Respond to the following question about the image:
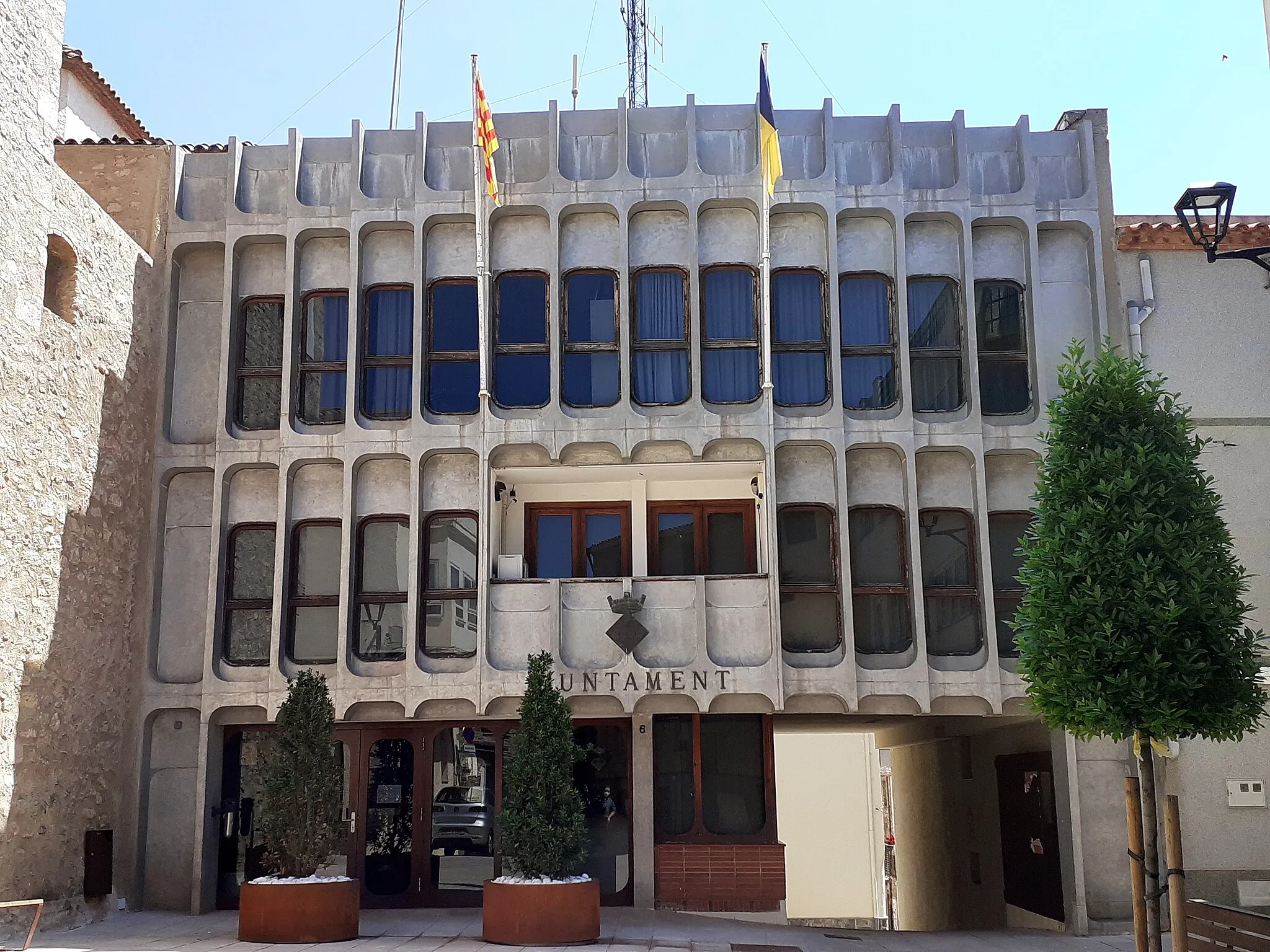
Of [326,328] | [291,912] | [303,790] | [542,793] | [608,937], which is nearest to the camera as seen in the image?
[291,912]

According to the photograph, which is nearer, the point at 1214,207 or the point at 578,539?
the point at 1214,207

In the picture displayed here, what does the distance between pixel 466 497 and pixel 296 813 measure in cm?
475

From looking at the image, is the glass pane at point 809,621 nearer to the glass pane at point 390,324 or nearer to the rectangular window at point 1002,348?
the rectangular window at point 1002,348

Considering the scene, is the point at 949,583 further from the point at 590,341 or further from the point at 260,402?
the point at 260,402

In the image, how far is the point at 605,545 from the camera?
17422 mm

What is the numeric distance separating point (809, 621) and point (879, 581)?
107cm

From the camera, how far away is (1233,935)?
10312mm

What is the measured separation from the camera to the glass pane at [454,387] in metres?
16.8

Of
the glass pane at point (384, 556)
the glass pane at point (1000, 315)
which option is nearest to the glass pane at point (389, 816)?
the glass pane at point (384, 556)

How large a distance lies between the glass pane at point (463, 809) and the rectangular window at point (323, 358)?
4.66 m

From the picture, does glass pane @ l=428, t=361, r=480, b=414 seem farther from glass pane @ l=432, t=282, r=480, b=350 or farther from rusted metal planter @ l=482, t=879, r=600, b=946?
rusted metal planter @ l=482, t=879, r=600, b=946

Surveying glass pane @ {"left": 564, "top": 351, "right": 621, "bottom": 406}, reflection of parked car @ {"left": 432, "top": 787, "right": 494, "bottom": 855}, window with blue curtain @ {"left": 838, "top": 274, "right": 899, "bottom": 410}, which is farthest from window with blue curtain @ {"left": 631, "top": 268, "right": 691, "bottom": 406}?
reflection of parked car @ {"left": 432, "top": 787, "right": 494, "bottom": 855}

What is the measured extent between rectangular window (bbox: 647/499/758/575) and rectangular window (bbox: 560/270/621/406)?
6.24ft

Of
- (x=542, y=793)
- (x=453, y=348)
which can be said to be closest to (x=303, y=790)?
(x=542, y=793)
